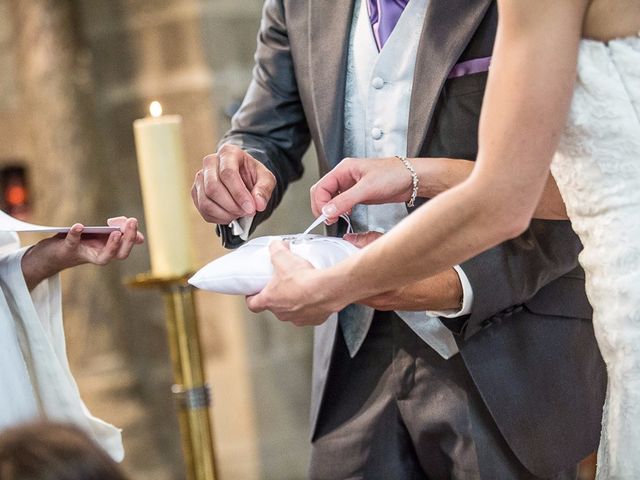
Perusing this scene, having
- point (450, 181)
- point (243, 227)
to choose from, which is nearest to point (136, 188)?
point (243, 227)

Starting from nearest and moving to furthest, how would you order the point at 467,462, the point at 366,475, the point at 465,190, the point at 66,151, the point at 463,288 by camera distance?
1. the point at 465,190
2. the point at 463,288
3. the point at 467,462
4. the point at 366,475
5. the point at 66,151

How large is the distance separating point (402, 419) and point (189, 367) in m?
0.42

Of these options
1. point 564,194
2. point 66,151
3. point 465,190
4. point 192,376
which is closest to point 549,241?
point 564,194

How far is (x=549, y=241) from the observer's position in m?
1.91

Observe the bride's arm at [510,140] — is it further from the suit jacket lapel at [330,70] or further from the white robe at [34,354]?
the white robe at [34,354]

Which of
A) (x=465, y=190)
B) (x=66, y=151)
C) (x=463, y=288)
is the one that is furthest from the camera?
(x=66, y=151)

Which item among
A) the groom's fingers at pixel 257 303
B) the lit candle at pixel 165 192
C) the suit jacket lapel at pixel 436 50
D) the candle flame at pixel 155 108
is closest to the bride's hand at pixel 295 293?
the groom's fingers at pixel 257 303

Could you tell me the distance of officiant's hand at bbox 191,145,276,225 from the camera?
6.40ft

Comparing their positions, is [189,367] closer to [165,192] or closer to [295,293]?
[165,192]

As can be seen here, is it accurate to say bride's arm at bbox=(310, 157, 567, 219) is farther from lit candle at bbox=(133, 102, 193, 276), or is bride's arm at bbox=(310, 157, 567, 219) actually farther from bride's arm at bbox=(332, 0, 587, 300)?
lit candle at bbox=(133, 102, 193, 276)

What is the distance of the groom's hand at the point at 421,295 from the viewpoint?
1.75 m

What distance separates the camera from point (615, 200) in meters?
1.47

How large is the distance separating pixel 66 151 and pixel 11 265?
1.98 metres

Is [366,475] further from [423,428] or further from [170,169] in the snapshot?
[170,169]
